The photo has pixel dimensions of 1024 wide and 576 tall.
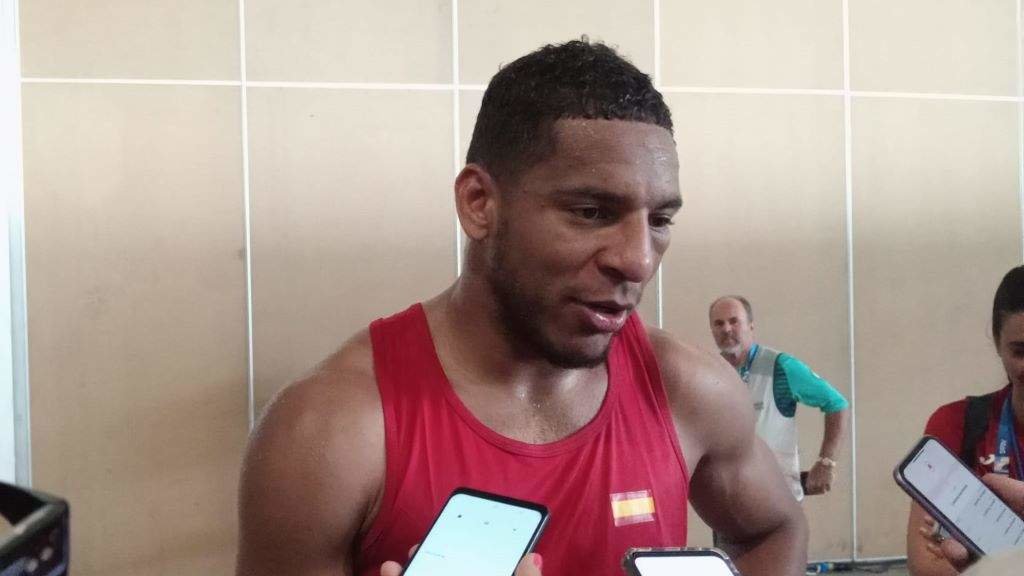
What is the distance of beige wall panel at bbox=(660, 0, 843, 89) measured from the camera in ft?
19.1

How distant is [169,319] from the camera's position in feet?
17.3

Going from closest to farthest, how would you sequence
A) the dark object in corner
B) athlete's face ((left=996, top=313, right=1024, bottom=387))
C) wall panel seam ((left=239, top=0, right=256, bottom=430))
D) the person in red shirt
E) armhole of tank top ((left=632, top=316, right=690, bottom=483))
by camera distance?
1. the dark object in corner
2. armhole of tank top ((left=632, top=316, right=690, bottom=483))
3. the person in red shirt
4. athlete's face ((left=996, top=313, right=1024, bottom=387))
5. wall panel seam ((left=239, top=0, right=256, bottom=430))

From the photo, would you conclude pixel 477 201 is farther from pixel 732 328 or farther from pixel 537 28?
pixel 537 28

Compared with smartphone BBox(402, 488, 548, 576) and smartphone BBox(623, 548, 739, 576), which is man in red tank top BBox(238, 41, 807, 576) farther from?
smartphone BBox(623, 548, 739, 576)

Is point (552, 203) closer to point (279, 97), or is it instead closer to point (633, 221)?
point (633, 221)

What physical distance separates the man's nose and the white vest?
10.8 feet

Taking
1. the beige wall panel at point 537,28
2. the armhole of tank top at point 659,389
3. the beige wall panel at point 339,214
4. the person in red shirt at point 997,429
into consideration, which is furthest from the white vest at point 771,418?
the armhole of tank top at point 659,389

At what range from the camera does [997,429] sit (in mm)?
2182

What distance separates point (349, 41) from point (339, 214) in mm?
933

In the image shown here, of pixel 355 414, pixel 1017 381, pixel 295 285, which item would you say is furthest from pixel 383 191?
pixel 355 414

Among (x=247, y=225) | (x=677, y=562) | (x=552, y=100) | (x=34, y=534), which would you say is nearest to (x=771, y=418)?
(x=247, y=225)

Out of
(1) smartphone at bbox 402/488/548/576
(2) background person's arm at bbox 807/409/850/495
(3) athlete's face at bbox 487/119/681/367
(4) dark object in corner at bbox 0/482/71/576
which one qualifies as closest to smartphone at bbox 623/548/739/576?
(1) smartphone at bbox 402/488/548/576

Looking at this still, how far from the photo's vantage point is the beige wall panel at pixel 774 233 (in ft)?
19.1

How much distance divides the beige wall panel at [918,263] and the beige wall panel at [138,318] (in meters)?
3.64
